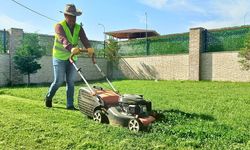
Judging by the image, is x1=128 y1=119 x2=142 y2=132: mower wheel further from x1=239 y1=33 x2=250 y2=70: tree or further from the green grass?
x1=239 y1=33 x2=250 y2=70: tree

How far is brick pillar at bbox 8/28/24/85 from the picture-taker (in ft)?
52.1

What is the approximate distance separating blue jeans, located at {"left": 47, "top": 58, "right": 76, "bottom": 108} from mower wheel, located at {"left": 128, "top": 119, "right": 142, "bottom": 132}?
2315 millimetres

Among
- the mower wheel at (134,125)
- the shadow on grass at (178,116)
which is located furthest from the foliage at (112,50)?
the mower wheel at (134,125)

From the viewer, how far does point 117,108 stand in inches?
199

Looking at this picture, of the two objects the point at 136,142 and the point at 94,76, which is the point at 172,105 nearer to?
the point at 136,142

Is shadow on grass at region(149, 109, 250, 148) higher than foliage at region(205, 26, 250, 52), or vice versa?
Result: foliage at region(205, 26, 250, 52)

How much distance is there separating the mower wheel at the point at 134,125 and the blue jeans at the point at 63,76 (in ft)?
7.59

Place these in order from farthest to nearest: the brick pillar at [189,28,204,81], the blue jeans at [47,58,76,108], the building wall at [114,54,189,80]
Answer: the building wall at [114,54,189,80]
the brick pillar at [189,28,204,81]
the blue jeans at [47,58,76,108]

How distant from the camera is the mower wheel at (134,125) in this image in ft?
15.0

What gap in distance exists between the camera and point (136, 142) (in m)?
3.95

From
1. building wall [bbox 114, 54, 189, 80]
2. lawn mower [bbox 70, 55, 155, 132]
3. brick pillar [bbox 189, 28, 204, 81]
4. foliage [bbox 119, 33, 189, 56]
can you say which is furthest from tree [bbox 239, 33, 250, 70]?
lawn mower [bbox 70, 55, 155, 132]

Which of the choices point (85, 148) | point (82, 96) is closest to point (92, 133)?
point (85, 148)

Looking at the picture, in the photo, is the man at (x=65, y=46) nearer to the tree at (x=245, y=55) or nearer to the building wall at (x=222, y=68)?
the tree at (x=245, y=55)

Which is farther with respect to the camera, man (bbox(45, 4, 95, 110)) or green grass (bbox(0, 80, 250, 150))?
man (bbox(45, 4, 95, 110))
